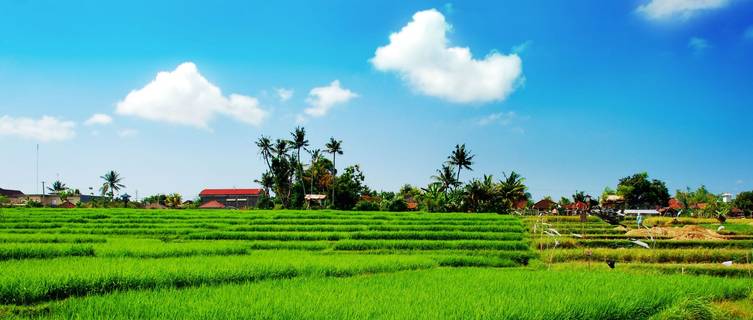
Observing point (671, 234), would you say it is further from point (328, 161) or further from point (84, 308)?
point (328, 161)

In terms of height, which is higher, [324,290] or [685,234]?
[324,290]

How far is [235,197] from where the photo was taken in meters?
80.4

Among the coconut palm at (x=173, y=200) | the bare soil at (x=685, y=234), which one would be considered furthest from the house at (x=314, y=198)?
the bare soil at (x=685, y=234)

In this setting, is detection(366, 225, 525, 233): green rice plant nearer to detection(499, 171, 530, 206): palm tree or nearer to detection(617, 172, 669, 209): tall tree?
detection(499, 171, 530, 206): palm tree

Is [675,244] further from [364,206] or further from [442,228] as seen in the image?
[364,206]

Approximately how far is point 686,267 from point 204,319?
11117mm

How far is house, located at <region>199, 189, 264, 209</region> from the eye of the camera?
8019 centimetres

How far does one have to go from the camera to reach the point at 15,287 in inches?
242

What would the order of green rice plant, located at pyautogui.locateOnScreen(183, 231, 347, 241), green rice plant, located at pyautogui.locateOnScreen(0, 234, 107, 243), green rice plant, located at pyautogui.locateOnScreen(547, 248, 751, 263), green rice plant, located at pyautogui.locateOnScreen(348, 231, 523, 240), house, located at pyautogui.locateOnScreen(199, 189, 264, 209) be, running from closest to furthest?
green rice plant, located at pyautogui.locateOnScreen(547, 248, 751, 263) → green rice plant, located at pyautogui.locateOnScreen(0, 234, 107, 243) → green rice plant, located at pyautogui.locateOnScreen(183, 231, 347, 241) → green rice plant, located at pyautogui.locateOnScreen(348, 231, 523, 240) → house, located at pyautogui.locateOnScreen(199, 189, 264, 209)

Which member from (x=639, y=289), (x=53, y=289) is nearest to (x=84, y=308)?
(x=53, y=289)

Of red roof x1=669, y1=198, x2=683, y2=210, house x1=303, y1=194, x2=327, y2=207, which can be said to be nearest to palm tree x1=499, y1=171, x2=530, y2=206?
house x1=303, y1=194, x2=327, y2=207

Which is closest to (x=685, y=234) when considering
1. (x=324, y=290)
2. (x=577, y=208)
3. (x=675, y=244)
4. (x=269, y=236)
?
(x=675, y=244)

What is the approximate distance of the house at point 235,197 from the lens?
263 feet

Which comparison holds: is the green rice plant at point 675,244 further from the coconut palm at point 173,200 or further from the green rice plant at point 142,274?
the coconut palm at point 173,200
